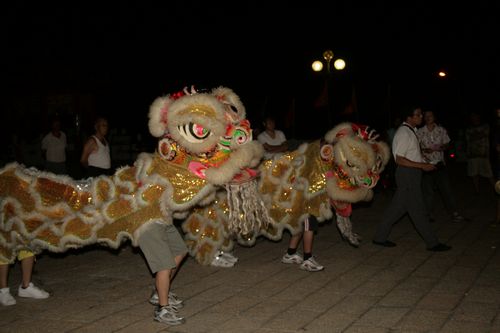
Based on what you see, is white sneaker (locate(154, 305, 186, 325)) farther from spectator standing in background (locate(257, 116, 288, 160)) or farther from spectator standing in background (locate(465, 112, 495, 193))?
spectator standing in background (locate(465, 112, 495, 193))

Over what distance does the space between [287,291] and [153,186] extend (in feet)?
6.09

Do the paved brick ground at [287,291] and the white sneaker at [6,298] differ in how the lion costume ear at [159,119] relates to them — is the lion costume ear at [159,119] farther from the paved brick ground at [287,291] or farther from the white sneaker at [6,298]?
the white sneaker at [6,298]

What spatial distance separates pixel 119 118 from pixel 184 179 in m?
25.8

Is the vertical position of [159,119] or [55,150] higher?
[159,119]

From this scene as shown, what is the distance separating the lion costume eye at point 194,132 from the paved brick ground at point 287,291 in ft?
5.08

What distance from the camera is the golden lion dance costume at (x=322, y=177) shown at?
6.23m

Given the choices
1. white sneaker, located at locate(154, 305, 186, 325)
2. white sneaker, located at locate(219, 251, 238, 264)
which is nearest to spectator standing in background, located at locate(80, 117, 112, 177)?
white sneaker, located at locate(219, 251, 238, 264)

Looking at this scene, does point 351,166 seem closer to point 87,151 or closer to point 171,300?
point 171,300

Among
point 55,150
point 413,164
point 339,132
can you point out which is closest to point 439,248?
point 413,164

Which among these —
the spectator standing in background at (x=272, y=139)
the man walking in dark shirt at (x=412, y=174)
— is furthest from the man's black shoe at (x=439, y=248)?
the spectator standing in background at (x=272, y=139)

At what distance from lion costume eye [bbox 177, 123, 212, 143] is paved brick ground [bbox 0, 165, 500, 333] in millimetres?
1548

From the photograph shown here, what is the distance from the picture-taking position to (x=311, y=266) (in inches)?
257

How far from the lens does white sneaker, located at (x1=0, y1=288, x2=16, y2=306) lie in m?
5.37

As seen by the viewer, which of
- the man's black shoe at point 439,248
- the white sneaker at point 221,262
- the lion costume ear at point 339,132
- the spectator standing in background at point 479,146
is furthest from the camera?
the spectator standing in background at point 479,146
